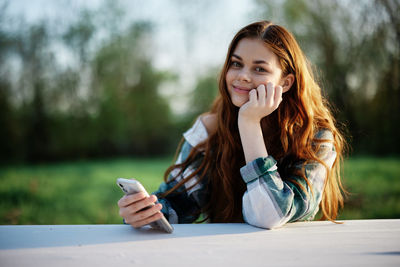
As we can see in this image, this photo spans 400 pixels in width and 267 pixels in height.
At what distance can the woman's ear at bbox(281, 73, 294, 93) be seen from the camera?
1.57 meters

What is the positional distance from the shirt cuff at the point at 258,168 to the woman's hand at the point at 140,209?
1.24ft

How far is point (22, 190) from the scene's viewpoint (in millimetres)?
3607

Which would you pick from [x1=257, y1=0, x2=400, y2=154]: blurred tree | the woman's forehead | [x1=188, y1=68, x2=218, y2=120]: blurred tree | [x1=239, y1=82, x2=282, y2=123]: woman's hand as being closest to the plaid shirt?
[x1=239, y1=82, x2=282, y2=123]: woman's hand

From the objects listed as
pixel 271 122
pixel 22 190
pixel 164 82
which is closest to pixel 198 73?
pixel 164 82

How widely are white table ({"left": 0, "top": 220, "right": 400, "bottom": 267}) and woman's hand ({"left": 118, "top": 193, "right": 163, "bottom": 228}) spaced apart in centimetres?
4

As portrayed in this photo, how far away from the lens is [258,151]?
4.20 feet

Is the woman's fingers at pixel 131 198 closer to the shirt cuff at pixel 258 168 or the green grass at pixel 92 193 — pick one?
the shirt cuff at pixel 258 168

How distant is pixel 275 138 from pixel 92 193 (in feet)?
8.90

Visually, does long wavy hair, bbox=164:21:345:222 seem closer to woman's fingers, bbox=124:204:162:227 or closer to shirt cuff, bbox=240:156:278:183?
shirt cuff, bbox=240:156:278:183

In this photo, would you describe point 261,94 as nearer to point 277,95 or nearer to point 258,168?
point 277,95

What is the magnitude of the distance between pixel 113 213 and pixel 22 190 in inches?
51.8

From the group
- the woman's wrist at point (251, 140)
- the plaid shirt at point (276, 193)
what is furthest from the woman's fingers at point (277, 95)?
the plaid shirt at point (276, 193)

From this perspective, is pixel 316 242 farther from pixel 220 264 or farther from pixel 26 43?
pixel 26 43

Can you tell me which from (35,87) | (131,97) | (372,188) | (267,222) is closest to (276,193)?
(267,222)
